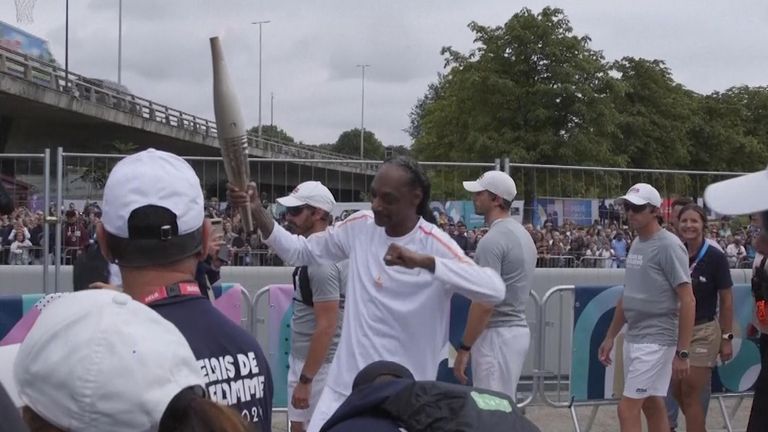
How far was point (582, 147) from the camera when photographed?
108ft

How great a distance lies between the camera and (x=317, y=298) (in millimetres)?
5457

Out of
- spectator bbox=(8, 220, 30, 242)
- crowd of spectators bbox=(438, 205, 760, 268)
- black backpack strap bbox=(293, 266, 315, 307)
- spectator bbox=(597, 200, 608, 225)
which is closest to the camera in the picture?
black backpack strap bbox=(293, 266, 315, 307)

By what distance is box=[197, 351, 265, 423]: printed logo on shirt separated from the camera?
2.43 metres

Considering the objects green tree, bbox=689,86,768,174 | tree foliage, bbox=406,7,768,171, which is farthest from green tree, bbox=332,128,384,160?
tree foliage, bbox=406,7,768,171

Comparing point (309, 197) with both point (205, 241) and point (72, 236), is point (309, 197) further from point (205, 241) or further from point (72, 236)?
point (72, 236)

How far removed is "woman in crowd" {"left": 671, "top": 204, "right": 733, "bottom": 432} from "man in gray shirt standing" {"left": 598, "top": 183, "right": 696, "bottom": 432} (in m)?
0.55

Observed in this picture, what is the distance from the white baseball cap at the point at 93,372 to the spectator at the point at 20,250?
847cm

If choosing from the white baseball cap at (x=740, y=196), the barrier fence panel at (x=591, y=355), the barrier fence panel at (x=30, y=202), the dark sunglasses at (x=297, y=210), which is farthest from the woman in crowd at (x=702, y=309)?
the barrier fence panel at (x=30, y=202)

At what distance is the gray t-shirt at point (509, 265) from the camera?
5.96 m

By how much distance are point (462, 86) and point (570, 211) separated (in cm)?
2582

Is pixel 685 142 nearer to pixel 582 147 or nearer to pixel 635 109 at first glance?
pixel 635 109

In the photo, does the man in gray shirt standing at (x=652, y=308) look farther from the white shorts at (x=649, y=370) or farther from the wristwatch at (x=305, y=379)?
the wristwatch at (x=305, y=379)

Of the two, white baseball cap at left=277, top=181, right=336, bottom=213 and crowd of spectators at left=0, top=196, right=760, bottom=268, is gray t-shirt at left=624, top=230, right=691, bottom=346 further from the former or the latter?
crowd of spectators at left=0, top=196, right=760, bottom=268

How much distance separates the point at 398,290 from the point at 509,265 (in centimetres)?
A: 180
